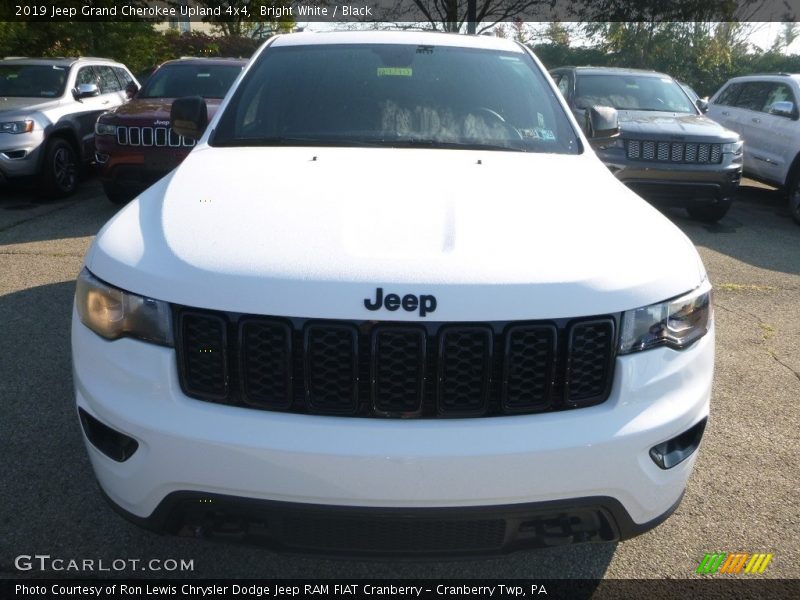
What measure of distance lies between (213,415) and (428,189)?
1091 millimetres

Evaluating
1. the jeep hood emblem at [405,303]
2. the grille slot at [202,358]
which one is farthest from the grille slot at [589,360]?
the grille slot at [202,358]

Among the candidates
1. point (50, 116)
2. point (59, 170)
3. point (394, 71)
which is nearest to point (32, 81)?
point (50, 116)

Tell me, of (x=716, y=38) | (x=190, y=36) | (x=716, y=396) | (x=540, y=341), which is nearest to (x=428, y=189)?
(x=540, y=341)

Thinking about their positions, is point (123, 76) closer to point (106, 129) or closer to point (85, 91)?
point (85, 91)

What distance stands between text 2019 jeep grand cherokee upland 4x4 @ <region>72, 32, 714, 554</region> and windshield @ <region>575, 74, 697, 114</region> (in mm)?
7683

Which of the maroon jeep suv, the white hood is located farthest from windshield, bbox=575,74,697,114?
the white hood

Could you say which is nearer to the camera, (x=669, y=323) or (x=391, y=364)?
(x=391, y=364)

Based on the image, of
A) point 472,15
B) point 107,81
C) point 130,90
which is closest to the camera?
point 107,81

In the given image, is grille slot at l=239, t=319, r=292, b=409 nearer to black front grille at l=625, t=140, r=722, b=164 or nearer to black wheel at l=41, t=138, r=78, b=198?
black front grille at l=625, t=140, r=722, b=164

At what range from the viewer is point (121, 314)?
2117mm

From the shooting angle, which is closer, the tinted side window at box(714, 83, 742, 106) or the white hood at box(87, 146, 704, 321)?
the white hood at box(87, 146, 704, 321)

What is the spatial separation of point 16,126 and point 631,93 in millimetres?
7341

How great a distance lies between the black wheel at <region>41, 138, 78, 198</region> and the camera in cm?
875

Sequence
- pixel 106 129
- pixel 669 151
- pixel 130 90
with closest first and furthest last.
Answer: pixel 106 129 → pixel 669 151 → pixel 130 90
